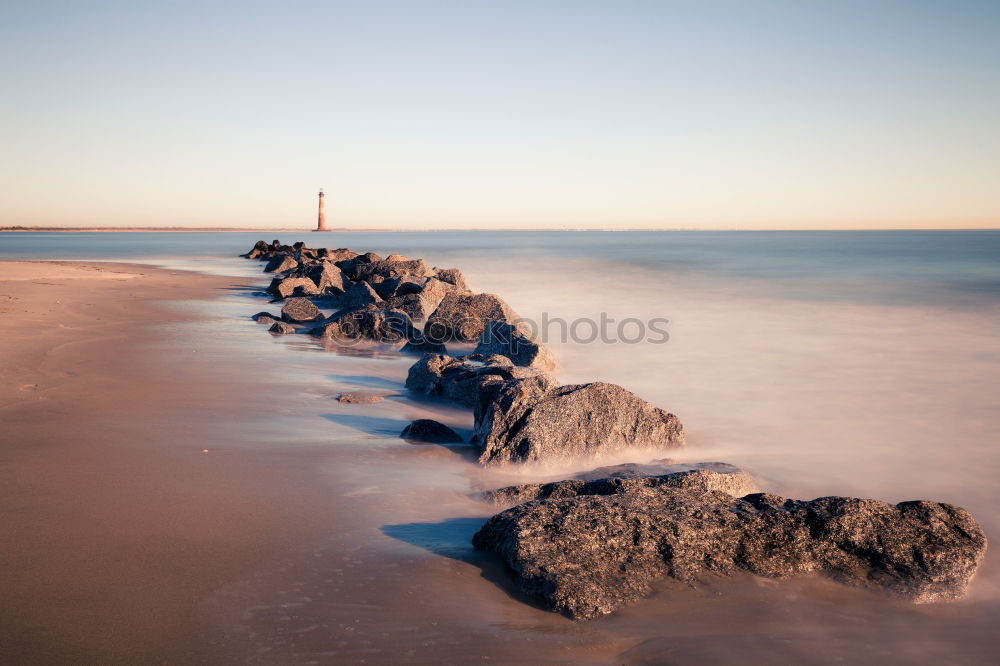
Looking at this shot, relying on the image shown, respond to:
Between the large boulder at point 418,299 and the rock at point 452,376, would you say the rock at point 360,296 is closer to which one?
the large boulder at point 418,299

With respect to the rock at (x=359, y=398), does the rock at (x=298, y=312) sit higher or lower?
higher

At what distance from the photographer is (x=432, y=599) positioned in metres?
3.14

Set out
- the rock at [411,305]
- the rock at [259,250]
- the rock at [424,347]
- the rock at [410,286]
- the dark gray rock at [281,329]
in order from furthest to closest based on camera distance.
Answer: the rock at [259,250], the rock at [410,286], the rock at [411,305], the dark gray rock at [281,329], the rock at [424,347]

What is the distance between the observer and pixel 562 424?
5109mm

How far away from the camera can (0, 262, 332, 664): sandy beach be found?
287 cm

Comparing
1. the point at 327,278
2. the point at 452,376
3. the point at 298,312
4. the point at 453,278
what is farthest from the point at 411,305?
the point at 452,376

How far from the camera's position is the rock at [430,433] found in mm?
5543

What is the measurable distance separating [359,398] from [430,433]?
1.56m

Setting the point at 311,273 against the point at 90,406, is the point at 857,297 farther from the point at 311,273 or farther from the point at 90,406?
the point at 90,406

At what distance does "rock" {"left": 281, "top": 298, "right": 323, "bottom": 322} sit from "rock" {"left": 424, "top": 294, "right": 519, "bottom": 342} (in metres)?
2.73

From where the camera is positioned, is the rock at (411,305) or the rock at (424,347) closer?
the rock at (424,347)

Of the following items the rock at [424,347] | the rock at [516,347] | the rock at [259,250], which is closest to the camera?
the rock at [516,347]

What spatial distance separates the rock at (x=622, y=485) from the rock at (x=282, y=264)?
21.3 meters

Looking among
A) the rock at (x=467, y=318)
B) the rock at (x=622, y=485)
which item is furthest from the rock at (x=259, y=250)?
the rock at (x=622, y=485)
